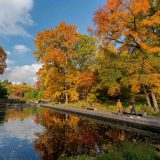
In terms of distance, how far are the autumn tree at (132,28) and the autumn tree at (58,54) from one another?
20.2 m

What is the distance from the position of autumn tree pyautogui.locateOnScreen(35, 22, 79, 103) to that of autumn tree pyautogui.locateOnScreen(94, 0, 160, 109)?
2020 cm

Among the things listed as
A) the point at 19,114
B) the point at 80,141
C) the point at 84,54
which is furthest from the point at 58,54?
the point at 80,141

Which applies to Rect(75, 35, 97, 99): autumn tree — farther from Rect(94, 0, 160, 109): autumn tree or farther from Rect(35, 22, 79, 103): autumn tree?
Rect(94, 0, 160, 109): autumn tree

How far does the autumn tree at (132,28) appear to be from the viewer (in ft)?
81.1

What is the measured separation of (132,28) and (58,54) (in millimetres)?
22000

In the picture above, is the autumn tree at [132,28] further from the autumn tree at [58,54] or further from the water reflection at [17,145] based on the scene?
the autumn tree at [58,54]

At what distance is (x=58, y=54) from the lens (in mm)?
45969

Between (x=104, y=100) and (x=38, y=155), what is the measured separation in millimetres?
26014

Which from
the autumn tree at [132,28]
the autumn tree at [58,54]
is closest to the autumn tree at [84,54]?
the autumn tree at [58,54]

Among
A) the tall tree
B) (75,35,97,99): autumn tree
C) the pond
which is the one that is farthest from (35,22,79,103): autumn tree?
the pond

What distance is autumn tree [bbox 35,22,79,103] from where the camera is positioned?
46.8 m

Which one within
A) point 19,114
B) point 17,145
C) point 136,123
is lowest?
point 17,145

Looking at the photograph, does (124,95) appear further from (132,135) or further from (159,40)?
(132,135)

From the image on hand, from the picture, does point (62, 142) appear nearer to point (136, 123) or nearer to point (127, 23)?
point (136, 123)
